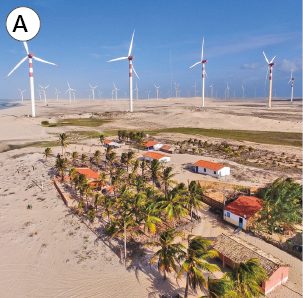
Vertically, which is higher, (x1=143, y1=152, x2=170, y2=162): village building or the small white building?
(x1=143, y1=152, x2=170, y2=162): village building

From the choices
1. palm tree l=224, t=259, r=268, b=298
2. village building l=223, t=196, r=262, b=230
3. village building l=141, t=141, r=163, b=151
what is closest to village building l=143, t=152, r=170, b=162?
village building l=141, t=141, r=163, b=151

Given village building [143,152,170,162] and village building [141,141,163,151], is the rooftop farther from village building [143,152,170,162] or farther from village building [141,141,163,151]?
village building [141,141,163,151]

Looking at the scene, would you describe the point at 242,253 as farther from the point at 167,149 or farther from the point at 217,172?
the point at 167,149

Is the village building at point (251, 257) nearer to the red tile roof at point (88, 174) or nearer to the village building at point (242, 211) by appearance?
the village building at point (242, 211)

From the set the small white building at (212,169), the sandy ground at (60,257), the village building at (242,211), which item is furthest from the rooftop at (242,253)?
the small white building at (212,169)

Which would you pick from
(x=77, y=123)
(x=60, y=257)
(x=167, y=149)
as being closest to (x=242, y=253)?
(x=60, y=257)

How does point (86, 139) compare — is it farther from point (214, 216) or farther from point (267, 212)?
point (267, 212)
